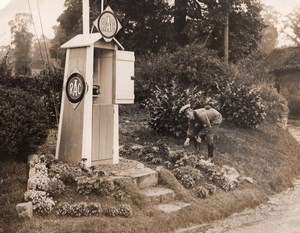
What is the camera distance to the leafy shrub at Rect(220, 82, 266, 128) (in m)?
16.1

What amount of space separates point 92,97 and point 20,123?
1.53 meters

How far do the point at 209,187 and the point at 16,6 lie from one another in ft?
17.6

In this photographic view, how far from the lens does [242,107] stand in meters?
16.1

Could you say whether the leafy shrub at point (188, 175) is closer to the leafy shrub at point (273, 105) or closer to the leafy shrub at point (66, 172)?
the leafy shrub at point (66, 172)

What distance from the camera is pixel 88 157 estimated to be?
28.4 ft

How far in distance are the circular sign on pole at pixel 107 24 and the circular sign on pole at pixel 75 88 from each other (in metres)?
0.98

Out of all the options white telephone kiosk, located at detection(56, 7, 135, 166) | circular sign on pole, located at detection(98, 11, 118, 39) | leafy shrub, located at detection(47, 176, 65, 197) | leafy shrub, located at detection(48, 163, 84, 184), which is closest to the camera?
leafy shrub, located at detection(47, 176, 65, 197)

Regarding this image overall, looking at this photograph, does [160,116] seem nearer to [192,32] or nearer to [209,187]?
[209,187]

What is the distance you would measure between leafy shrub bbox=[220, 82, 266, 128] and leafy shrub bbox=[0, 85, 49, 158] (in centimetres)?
893

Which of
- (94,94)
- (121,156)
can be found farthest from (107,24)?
(121,156)

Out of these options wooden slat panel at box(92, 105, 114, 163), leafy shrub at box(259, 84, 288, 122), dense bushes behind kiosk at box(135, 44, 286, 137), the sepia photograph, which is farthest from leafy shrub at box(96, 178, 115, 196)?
leafy shrub at box(259, 84, 288, 122)

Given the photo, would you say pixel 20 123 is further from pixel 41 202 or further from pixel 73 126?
pixel 41 202

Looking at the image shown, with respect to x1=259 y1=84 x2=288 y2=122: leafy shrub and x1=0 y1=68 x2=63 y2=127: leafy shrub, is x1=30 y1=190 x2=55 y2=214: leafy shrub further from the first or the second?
x1=259 y1=84 x2=288 y2=122: leafy shrub

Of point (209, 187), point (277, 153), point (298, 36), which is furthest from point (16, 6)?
point (298, 36)
